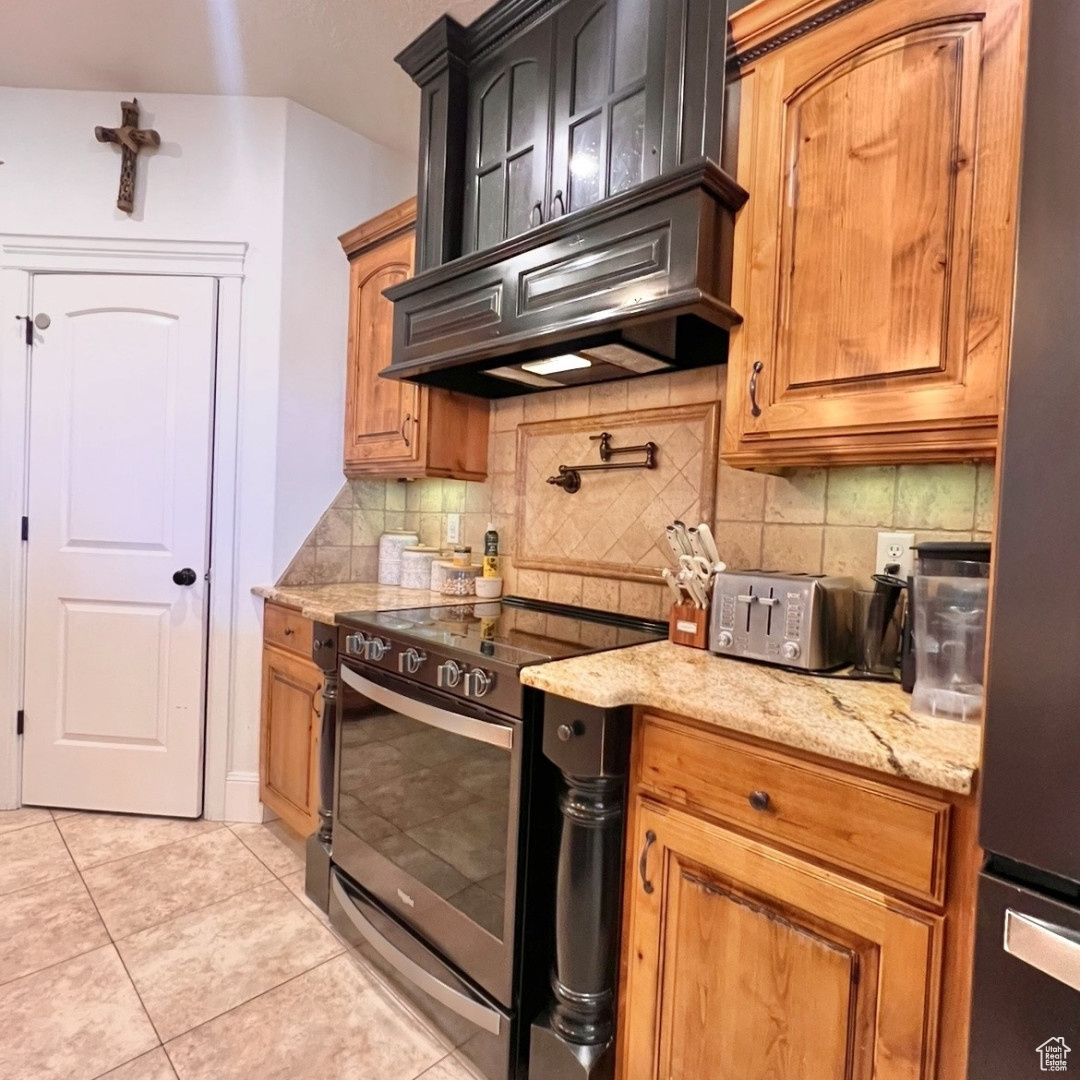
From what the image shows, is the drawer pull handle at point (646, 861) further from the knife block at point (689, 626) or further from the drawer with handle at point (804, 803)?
the knife block at point (689, 626)

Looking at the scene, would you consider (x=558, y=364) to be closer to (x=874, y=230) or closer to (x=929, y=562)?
(x=874, y=230)

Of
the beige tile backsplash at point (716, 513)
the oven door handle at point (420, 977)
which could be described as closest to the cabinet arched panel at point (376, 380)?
the beige tile backsplash at point (716, 513)

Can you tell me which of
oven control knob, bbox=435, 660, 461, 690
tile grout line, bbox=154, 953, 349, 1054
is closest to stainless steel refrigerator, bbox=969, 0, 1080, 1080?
oven control knob, bbox=435, 660, 461, 690

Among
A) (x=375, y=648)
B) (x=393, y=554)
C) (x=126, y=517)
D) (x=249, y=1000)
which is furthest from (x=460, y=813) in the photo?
(x=126, y=517)

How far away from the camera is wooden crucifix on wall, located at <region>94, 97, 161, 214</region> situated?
7.60 feet

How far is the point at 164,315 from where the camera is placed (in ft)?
7.92

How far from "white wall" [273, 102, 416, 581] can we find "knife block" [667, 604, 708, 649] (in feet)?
5.49

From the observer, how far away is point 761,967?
0.99 metres

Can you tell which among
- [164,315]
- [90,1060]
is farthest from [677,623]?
[164,315]

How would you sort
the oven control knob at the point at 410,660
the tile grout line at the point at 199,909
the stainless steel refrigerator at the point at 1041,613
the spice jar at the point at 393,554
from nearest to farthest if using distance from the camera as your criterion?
the stainless steel refrigerator at the point at 1041,613, the oven control knob at the point at 410,660, the tile grout line at the point at 199,909, the spice jar at the point at 393,554

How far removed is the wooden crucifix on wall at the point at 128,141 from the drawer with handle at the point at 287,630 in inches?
65.7

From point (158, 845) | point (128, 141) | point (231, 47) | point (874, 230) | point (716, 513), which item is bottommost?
point (158, 845)

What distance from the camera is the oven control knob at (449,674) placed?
1401mm

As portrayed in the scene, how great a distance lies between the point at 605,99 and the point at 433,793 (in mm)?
1788
